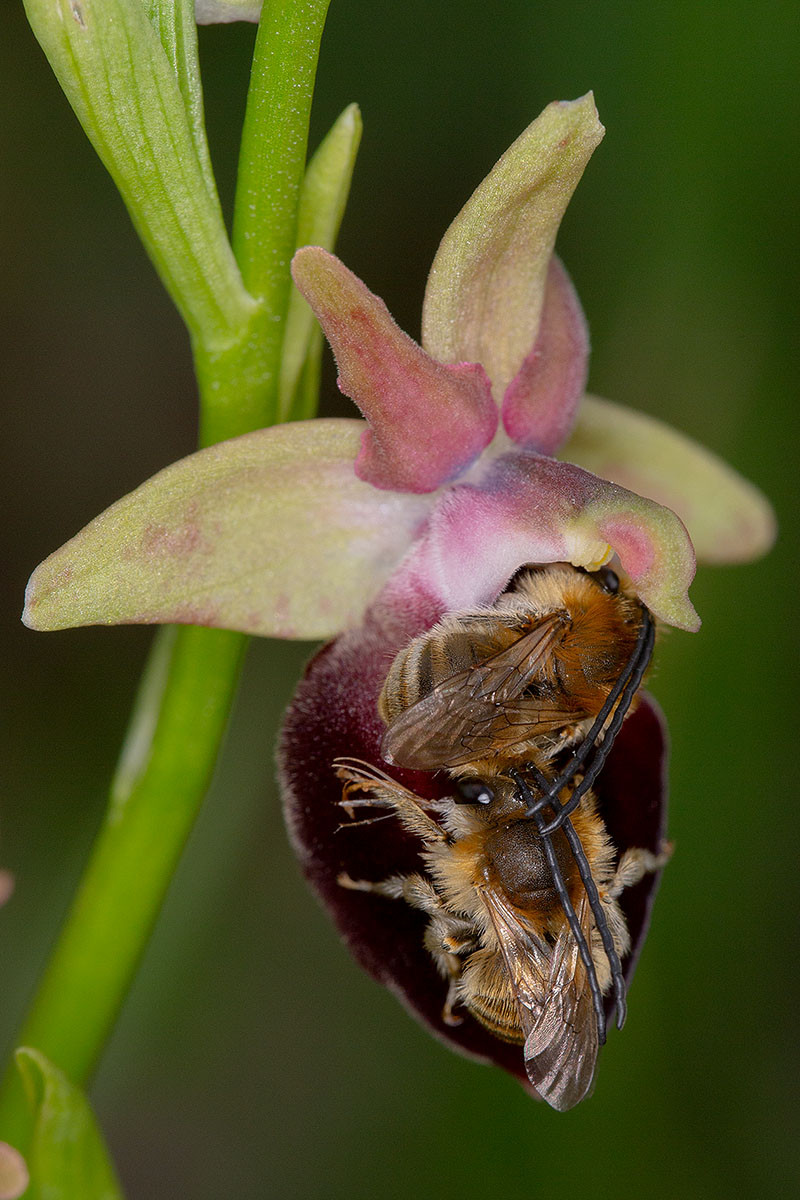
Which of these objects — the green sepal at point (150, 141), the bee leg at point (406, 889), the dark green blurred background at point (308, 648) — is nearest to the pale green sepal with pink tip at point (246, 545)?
the green sepal at point (150, 141)

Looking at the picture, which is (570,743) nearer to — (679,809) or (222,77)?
(679,809)

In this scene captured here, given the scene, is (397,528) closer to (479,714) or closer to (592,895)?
(479,714)

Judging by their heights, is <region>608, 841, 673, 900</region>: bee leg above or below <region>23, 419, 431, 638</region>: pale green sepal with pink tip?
below

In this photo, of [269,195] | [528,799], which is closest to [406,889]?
[528,799]

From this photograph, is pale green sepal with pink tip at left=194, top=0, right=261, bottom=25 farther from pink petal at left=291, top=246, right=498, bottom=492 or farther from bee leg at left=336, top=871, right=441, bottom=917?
bee leg at left=336, top=871, right=441, bottom=917

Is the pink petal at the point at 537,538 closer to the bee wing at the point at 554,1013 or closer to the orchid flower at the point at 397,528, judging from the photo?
the orchid flower at the point at 397,528

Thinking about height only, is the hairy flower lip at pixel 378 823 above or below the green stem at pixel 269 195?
below

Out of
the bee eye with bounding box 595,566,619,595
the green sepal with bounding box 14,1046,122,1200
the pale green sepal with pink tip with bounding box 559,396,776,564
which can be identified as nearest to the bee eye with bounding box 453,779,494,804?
the bee eye with bounding box 595,566,619,595
